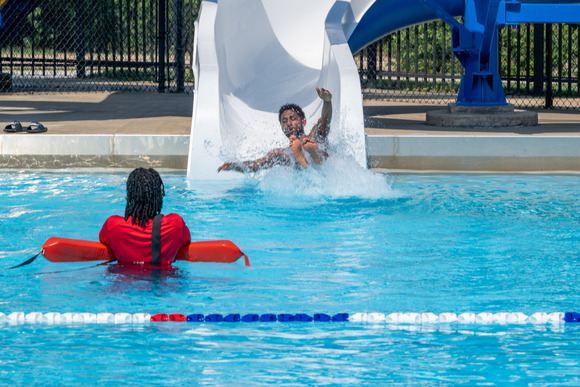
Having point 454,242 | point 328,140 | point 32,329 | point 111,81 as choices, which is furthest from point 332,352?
point 111,81

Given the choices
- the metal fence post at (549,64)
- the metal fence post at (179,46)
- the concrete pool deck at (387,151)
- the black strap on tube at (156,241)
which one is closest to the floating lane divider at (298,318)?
the black strap on tube at (156,241)

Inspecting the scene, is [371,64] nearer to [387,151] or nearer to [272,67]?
[272,67]

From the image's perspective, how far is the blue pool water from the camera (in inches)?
156

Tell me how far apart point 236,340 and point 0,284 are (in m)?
1.83

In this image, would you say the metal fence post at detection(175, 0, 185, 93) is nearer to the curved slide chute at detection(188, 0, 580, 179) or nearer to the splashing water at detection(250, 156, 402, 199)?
the curved slide chute at detection(188, 0, 580, 179)

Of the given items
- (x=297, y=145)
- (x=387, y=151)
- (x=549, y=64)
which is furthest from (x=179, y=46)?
(x=297, y=145)

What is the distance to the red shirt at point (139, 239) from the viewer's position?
5223 millimetres

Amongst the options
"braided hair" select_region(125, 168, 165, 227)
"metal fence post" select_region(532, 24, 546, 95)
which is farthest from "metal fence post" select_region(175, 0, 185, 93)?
"braided hair" select_region(125, 168, 165, 227)

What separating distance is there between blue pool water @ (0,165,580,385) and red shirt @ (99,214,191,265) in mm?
122

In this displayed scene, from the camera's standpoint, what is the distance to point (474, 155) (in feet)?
33.1

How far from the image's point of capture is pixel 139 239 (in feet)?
17.2

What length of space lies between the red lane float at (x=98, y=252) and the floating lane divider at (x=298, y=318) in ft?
2.53

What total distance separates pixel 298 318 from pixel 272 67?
29.7 feet

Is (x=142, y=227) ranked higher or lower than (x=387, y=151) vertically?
lower
